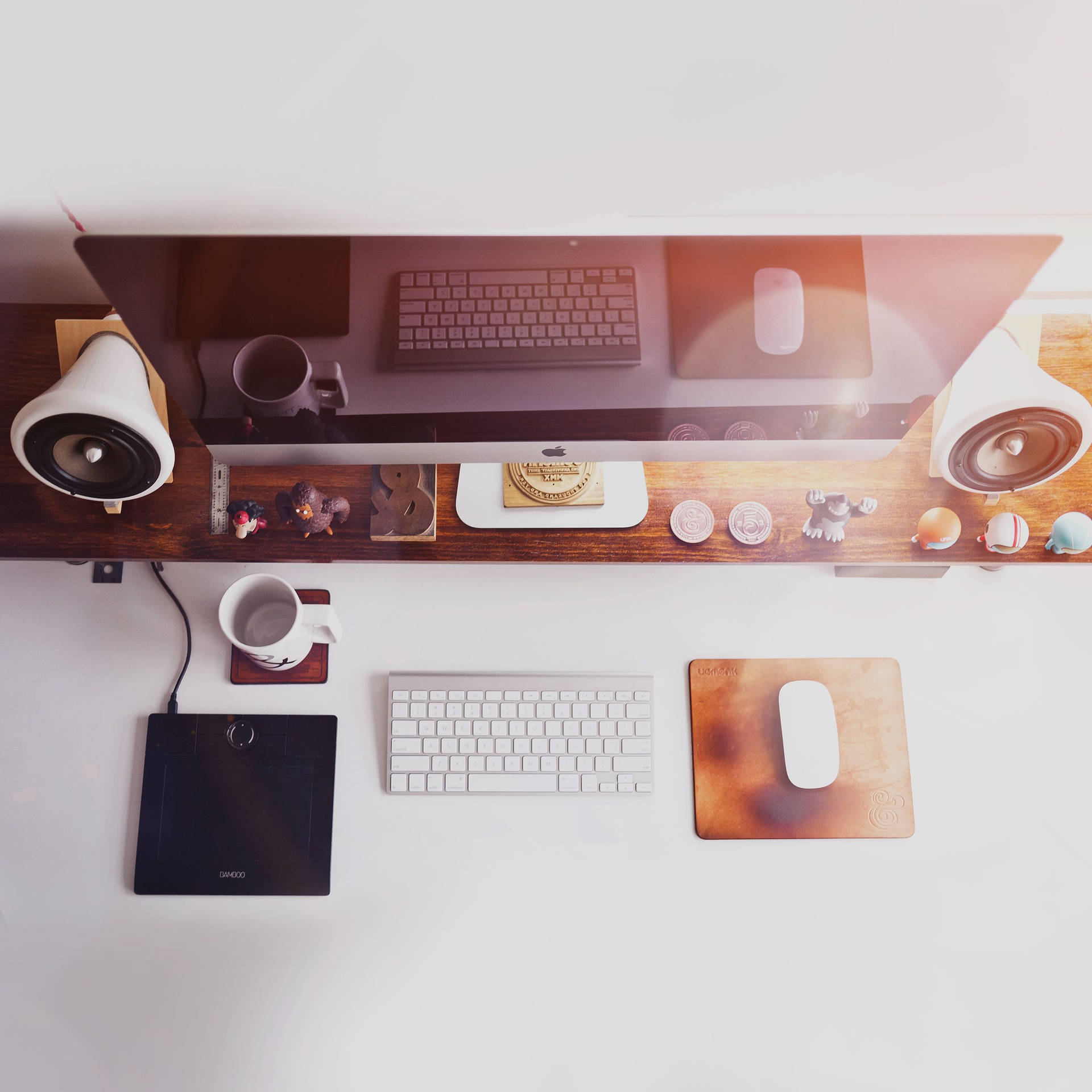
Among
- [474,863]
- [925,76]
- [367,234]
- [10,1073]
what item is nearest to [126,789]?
[10,1073]

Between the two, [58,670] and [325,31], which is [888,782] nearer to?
[325,31]

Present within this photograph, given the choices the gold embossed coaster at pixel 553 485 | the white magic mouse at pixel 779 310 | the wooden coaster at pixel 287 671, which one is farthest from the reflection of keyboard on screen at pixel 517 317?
the wooden coaster at pixel 287 671

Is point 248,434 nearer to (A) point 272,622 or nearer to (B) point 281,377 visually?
(B) point 281,377

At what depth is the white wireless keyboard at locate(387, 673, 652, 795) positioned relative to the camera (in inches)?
37.3

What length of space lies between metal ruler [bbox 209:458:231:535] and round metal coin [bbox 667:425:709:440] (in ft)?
1.82

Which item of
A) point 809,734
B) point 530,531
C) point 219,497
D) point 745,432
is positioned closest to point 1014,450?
point 745,432

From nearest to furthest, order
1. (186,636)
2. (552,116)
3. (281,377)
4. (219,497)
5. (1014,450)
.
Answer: (552,116) → (281,377) → (1014,450) → (219,497) → (186,636)

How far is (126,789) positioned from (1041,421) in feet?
3.93

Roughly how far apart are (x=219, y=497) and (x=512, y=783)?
54 centimetres

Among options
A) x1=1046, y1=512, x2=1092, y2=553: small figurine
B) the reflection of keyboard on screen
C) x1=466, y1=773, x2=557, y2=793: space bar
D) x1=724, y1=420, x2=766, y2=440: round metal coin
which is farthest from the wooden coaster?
x1=1046, y1=512, x2=1092, y2=553: small figurine

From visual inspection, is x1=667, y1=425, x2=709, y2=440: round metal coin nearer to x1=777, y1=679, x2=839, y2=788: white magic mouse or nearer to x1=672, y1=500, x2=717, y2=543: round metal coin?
x1=672, y1=500, x2=717, y2=543: round metal coin

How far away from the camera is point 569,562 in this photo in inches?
35.2

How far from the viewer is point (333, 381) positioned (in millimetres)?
649

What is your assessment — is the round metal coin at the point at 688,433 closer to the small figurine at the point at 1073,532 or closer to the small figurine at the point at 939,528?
the small figurine at the point at 939,528
